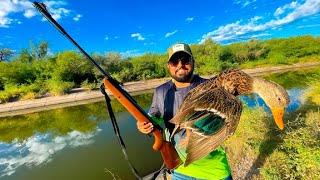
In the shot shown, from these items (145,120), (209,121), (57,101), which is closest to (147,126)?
(145,120)

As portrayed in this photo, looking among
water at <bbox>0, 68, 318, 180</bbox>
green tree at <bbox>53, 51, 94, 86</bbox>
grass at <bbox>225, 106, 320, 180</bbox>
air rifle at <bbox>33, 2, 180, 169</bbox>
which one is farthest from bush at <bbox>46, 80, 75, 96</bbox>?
air rifle at <bbox>33, 2, 180, 169</bbox>

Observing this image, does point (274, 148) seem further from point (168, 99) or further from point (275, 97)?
point (275, 97)

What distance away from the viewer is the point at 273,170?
18.3 ft

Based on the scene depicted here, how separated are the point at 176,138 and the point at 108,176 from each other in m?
6.19

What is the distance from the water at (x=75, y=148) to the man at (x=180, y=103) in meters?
5.36

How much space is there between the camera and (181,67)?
3.44 m

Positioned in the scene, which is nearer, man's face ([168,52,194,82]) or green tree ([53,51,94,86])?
man's face ([168,52,194,82])

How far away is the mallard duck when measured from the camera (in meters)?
2.06

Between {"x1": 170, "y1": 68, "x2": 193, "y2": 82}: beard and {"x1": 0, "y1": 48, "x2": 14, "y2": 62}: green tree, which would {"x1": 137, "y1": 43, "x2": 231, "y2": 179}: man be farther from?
{"x1": 0, "y1": 48, "x2": 14, "y2": 62}: green tree

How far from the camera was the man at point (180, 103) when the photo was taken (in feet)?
10.7

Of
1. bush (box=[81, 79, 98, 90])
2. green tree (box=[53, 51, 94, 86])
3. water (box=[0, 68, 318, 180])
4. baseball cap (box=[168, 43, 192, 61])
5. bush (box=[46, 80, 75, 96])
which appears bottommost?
water (box=[0, 68, 318, 180])

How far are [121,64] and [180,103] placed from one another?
108ft

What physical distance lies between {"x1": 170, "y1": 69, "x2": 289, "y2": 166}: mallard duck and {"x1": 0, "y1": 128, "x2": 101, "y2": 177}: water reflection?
31.1 ft

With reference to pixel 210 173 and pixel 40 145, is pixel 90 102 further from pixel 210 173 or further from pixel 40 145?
pixel 210 173
